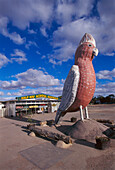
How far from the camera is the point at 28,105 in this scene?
24.4m

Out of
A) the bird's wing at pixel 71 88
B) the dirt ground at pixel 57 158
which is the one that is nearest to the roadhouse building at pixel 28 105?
the bird's wing at pixel 71 88

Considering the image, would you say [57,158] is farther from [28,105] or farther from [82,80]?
[28,105]

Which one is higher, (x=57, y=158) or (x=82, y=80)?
(x=82, y=80)

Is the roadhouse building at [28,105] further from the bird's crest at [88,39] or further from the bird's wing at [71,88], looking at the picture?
the bird's crest at [88,39]

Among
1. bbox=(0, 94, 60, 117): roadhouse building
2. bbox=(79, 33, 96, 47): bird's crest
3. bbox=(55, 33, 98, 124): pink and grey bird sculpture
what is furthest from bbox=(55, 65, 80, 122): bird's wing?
bbox=(0, 94, 60, 117): roadhouse building

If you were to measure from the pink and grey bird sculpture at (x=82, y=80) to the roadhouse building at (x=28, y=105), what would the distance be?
51.3 feet

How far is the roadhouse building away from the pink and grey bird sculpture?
51.3 feet

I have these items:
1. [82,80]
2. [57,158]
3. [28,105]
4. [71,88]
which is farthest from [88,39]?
[28,105]

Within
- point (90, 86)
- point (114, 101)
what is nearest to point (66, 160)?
point (90, 86)

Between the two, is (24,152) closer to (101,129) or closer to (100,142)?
(100,142)

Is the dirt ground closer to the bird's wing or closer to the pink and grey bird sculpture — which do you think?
the pink and grey bird sculpture

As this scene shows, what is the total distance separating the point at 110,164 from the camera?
3.56 m

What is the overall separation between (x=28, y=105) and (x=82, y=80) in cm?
1978

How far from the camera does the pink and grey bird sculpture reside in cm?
725
